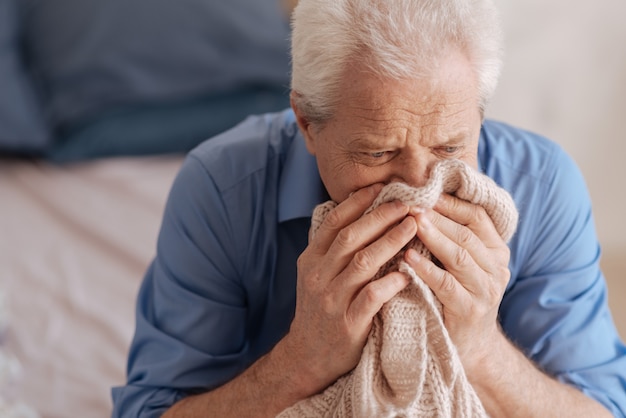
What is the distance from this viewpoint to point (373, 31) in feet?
3.61

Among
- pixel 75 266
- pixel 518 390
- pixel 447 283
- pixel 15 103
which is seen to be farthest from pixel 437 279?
pixel 15 103

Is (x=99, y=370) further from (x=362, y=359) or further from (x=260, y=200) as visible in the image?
(x=362, y=359)

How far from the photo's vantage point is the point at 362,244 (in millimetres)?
1094

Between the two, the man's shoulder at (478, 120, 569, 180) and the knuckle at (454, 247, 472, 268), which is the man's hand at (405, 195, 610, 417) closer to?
the knuckle at (454, 247, 472, 268)

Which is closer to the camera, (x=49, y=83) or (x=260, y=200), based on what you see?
(x=260, y=200)

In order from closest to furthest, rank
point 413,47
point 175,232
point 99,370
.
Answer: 1. point 413,47
2. point 175,232
3. point 99,370

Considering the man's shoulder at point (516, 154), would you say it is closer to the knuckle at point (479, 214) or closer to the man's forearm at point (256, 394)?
the knuckle at point (479, 214)

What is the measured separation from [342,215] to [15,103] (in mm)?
1737

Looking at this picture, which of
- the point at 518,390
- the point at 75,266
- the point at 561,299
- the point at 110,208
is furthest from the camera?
the point at 110,208

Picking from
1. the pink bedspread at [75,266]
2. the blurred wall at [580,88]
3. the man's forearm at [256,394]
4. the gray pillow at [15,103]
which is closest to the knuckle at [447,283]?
the man's forearm at [256,394]

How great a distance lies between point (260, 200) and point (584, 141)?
154cm

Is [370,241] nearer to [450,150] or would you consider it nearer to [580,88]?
[450,150]

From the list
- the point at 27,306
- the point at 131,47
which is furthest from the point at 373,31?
the point at 131,47

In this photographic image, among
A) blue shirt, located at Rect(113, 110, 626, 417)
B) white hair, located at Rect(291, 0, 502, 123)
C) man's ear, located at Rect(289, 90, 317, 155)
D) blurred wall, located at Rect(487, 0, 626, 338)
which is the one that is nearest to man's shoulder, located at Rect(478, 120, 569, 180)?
blue shirt, located at Rect(113, 110, 626, 417)
